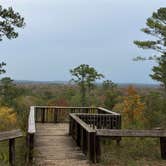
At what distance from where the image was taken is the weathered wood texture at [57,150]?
35.3 feet

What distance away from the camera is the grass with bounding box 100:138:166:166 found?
35.6 ft

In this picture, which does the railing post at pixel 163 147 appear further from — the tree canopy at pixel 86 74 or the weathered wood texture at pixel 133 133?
the tree canopy at pixel 86 74

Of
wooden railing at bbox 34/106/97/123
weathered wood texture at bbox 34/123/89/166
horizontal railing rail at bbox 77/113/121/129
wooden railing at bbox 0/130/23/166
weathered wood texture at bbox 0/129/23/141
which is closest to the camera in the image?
weathered wood texture at bbox 0/129/23/141

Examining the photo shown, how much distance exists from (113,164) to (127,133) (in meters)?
1.10

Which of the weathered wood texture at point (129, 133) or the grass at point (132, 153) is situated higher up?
the weathered wood texture at point (129, 133)

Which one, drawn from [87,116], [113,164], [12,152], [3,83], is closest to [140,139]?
[87,116]

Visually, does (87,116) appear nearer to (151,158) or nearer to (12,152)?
(151,158)

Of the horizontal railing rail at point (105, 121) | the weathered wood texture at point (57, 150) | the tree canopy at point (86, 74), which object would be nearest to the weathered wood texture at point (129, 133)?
the weathered wood texture at point (57, 150)

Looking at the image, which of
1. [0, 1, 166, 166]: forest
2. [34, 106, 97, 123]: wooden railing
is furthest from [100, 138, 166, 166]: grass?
[34, 106, 97, 123]: wooden railing

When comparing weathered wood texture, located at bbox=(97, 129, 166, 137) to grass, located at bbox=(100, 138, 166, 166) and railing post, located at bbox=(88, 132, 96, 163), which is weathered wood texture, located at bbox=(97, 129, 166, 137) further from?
grass, located at bbox=(100, 138, 166, 166)

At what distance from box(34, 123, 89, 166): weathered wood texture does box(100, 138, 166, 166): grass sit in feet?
2.52

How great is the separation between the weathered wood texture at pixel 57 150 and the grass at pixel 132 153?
77cm

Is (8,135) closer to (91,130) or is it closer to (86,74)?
(91,130)

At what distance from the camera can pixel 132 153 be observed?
1230 cm
